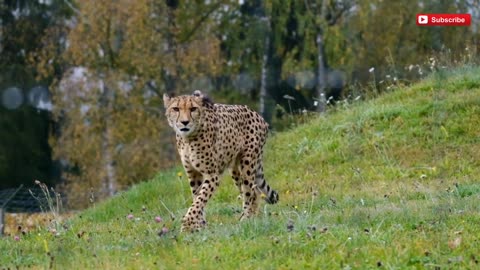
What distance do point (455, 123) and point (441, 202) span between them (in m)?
4.66

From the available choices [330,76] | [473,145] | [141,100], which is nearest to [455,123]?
[473,145]

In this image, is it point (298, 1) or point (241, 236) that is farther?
point (298, 1)

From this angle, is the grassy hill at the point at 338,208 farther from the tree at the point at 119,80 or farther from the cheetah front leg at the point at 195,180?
the tree at the point at 119,80

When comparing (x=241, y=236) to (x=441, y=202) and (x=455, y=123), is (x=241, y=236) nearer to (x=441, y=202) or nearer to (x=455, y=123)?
(x=441, y=202)

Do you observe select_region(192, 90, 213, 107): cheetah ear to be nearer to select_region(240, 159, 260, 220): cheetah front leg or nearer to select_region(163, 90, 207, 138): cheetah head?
select_region(163, 90, 207, 138): cheetah head

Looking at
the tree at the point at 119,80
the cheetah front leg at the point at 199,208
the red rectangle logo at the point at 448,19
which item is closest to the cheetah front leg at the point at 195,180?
the cheetah front leg at the point at 199,208

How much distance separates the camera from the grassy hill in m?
5.62

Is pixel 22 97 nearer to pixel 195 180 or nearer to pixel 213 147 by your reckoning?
pixel 195 180

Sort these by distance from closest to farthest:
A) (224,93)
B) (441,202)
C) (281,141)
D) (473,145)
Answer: (441,202) → (473,145) → (281,141) → (224,93)

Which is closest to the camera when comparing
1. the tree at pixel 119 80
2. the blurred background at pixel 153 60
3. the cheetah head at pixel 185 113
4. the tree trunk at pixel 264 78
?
the cheetah head at pixel 185 113

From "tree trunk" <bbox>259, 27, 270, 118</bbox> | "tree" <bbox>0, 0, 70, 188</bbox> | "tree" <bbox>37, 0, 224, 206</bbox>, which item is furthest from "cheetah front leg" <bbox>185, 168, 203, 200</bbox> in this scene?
"tree" <bbox>37, 0, 224, 206</bbox>

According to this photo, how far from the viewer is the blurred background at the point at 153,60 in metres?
22.4

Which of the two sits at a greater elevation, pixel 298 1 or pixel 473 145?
pixel 298 1

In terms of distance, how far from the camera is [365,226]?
258 inches
